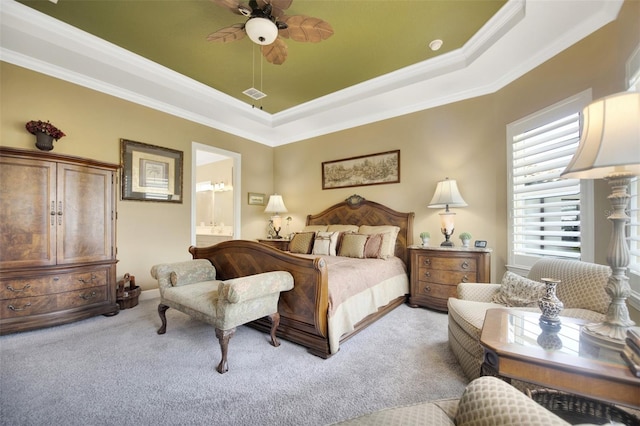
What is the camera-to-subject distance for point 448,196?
3.36 meters

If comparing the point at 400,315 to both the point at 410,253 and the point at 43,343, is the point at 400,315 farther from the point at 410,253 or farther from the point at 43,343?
the point at 43,343

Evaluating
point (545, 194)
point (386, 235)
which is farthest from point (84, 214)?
point (545, 194)

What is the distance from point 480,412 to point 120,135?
184 inches

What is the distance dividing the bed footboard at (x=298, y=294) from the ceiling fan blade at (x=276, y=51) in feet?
6.35

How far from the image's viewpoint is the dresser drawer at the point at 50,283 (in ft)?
8.39

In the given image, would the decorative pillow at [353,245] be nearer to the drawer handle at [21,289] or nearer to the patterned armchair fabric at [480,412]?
the patterned armchair fabric at [480,412]

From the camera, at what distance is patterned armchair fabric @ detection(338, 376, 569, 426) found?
638mm

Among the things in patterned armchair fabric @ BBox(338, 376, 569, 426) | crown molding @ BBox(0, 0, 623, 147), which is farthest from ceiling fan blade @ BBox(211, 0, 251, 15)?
patterned armchair fabric @ BBox(338, 376, 569, 426)

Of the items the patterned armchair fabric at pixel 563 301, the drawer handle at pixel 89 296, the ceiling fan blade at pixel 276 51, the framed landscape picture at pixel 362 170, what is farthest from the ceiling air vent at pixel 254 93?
the patterned armchair fabric at pixel 563 301

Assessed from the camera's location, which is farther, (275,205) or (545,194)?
(275,205)

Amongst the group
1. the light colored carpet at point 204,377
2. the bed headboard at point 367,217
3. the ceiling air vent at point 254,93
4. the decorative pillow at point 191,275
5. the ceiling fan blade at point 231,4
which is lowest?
the light colored carpet at point 204,377

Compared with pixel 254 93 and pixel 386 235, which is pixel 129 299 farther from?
pixel 386 235

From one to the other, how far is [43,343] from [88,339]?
354 mm

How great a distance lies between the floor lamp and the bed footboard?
160cm
